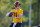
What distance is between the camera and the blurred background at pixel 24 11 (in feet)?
5.24

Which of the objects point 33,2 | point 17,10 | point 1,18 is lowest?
point 1,18

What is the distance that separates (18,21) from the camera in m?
1.38

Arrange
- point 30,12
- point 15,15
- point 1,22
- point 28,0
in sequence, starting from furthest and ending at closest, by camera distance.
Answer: point 30,12, point 28,0, point 1,22, point 15,15

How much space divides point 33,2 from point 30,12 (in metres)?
0.20

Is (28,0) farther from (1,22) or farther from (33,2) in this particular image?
(1,22)

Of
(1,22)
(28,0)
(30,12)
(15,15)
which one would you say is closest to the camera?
(15,15)

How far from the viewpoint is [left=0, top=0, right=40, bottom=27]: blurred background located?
1599 mm

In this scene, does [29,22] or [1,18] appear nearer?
[1,18]

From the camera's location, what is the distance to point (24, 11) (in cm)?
175

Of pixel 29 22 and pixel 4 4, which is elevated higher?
pixel 4 4

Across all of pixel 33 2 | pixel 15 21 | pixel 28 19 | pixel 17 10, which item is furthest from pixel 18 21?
pixel 33 2

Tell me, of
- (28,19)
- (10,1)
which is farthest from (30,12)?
(10,1)

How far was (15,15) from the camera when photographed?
1.38 metres

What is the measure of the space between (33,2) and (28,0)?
6.9 inches
